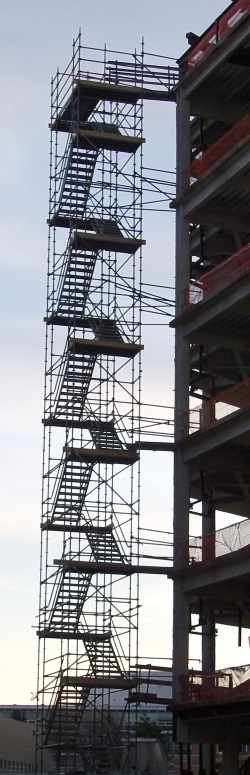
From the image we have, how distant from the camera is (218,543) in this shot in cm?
4394

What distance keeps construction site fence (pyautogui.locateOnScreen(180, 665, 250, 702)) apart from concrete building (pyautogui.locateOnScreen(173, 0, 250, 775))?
0.05m

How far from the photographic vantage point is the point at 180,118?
2066 inches

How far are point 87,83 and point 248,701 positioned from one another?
27140 mm

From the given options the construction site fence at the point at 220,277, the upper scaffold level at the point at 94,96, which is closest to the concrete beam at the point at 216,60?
the upper scaffold level at the point at 94,96

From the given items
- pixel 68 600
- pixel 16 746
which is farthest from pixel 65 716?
pixel 16 746

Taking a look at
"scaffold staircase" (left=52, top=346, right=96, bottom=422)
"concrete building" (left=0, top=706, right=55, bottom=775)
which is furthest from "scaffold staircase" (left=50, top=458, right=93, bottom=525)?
"concrete building" (left=0, top=706, right=55, bottom=775)

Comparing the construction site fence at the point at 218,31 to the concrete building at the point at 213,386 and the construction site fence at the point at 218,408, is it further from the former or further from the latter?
the construction site fence at the point at 218,408

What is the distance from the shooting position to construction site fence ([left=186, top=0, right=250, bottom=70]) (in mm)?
47331

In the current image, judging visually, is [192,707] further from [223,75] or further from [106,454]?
[223,75]

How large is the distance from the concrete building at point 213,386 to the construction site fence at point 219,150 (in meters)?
0.05

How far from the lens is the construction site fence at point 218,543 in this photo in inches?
1665

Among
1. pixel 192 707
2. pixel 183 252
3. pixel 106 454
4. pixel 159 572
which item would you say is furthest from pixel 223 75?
pixel 192 707

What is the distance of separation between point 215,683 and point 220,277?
12.4 m

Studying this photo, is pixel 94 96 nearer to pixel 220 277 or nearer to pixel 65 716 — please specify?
pixel 220 277
